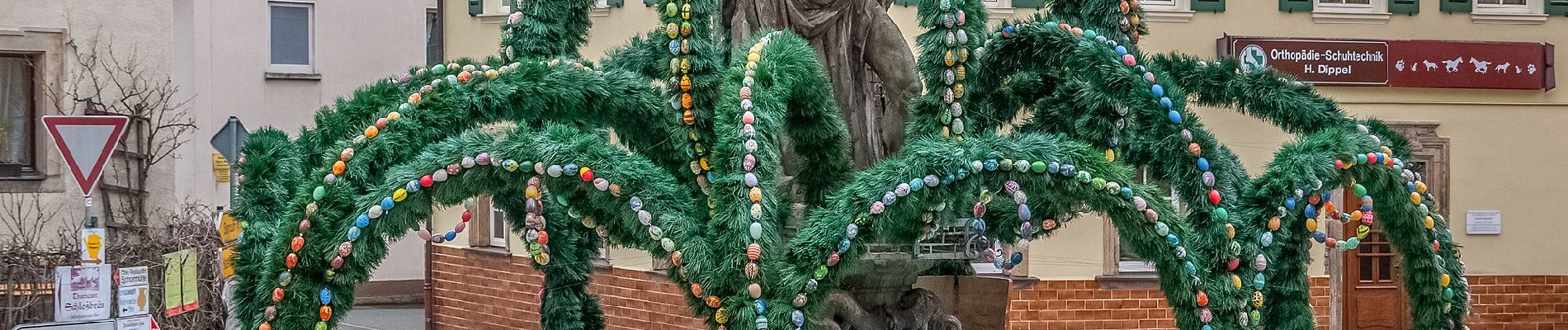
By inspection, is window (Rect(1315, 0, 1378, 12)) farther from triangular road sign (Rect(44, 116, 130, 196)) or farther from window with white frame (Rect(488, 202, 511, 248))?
triangular road sign (Rect(44, 116, 130, 196))

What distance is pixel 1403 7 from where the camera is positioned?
14914 mm

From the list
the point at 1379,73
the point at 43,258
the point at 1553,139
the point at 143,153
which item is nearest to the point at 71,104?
the point at 143,153

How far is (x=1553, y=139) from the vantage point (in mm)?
15211

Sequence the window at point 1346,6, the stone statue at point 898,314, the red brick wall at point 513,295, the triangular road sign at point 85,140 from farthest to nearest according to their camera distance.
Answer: the window at point 1346,6 < the red brick wall at point 513,295 < the triangular road sign at point 85,140 < the stone statue at point 898,314

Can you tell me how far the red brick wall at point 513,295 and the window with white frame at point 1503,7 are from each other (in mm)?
6181

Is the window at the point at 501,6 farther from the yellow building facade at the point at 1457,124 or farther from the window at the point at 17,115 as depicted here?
the window at the point at 17,115

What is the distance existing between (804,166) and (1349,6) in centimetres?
956

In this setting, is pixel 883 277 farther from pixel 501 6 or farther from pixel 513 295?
pixel 501 6

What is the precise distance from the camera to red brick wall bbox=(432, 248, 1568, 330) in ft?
46.7

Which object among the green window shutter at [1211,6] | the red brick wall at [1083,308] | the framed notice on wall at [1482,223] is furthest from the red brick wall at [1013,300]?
the green window shutter at [1211,6]

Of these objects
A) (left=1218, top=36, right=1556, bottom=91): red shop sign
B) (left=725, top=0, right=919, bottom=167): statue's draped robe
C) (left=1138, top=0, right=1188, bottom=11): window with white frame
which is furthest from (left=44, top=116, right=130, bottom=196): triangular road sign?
(left=1218, top=36, right=1556, bottom=91): red shop sign

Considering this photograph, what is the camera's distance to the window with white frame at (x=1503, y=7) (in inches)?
589

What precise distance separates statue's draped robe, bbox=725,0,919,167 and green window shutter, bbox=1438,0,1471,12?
9.53 m

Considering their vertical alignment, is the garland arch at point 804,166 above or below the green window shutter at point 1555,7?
below
